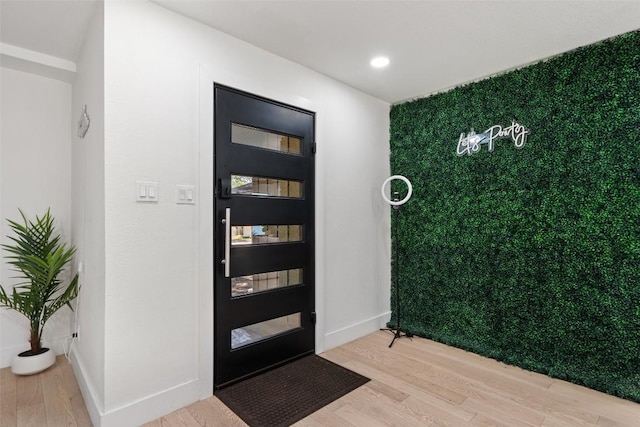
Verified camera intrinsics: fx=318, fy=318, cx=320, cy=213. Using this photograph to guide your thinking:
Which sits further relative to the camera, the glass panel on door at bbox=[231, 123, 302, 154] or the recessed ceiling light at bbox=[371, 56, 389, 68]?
the recessed ceiling light at bbox=[371, 56, 389, 68]

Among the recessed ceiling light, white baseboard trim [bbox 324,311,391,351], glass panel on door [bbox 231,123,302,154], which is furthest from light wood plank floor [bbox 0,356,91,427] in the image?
the recessed ceiling light

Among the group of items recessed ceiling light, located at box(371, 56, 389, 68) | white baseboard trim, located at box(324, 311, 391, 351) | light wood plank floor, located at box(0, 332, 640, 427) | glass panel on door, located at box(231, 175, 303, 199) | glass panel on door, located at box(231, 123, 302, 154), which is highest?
recessed ceiling light, located at box(371, 56, 389, 68)

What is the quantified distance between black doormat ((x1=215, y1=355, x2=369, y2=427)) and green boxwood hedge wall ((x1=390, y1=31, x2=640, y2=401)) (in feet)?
4.34

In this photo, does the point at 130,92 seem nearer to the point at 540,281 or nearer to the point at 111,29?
the point at 111,29

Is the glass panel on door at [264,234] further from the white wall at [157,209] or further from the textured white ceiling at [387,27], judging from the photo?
the textured white ceiling at [387,27]

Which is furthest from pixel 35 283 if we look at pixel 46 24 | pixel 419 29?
pixel 419 29

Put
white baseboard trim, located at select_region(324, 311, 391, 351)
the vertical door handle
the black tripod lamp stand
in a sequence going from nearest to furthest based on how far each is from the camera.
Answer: the vertical door handle < white baseboard trim, located at select_region(324, 311, 391, 351) < the black tripod lamp stand

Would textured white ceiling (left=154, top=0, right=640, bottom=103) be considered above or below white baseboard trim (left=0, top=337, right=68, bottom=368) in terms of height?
above

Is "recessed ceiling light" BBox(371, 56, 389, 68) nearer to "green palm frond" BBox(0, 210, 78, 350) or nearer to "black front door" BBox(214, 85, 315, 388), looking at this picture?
"black front door" BBox(214, 85, 315, 388)

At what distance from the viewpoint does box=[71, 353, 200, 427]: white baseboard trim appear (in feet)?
6.14

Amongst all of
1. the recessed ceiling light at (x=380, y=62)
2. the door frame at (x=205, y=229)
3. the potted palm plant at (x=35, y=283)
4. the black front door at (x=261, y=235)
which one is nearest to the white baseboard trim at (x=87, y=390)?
the potted palm plant at (x=35, y=283)

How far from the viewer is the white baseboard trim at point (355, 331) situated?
310 cm

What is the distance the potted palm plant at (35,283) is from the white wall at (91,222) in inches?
7.1

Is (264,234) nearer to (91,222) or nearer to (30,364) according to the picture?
(91,222)
